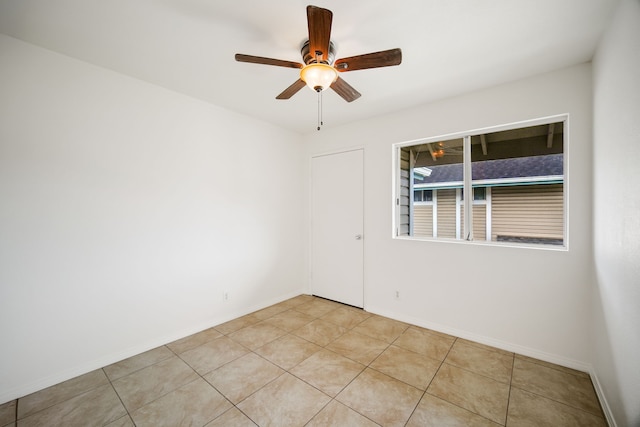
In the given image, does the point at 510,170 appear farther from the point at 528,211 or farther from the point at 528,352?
the point at 528,352

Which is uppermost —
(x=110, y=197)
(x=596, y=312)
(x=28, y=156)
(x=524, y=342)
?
(x=28, y=156)

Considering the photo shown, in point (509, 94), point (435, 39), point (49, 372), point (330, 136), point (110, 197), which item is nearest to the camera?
point (435, 39)

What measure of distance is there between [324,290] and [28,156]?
3502 millimetres

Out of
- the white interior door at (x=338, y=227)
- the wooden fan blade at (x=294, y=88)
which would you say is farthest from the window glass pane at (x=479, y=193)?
the wooden fan blade at (x=294, y=88)

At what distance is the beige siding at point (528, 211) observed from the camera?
240 centimetres

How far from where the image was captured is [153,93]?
2.55 m

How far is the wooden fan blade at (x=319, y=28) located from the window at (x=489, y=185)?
1969mm

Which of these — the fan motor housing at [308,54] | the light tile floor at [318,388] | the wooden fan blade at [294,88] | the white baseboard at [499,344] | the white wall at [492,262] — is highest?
the fan motor housing at [308,54]

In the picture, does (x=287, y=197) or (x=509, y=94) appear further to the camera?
(x=287, y=197)

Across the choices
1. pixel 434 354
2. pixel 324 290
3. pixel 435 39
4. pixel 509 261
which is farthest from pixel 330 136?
pixel 434 354

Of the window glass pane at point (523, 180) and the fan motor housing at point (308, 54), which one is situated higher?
the fan motor housing at point (308, 54)

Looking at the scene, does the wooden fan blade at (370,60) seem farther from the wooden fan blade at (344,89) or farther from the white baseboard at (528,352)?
the white baseboard at (528,352)

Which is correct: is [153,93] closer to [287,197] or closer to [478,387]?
[287,197]

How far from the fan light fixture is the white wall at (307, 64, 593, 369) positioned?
1.74 m
